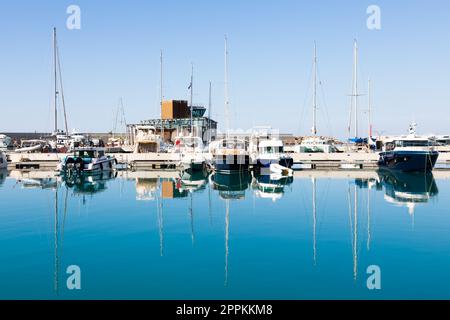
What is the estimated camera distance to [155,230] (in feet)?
69.1

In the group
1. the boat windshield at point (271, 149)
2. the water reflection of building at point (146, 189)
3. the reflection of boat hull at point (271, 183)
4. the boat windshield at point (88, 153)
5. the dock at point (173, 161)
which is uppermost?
the boat windshield at point (271, 149)

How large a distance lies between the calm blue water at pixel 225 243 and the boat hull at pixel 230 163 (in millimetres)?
11516

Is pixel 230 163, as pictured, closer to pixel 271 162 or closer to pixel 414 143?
pixel 271 162

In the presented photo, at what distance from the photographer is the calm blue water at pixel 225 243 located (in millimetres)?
12891

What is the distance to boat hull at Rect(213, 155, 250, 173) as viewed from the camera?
154 feet

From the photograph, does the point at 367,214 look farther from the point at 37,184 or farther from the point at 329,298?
the point at 37,184

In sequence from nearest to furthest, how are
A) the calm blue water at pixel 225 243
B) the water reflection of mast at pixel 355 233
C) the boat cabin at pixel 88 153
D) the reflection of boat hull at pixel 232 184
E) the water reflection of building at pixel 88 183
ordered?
the calm blue water at pixel 225 243, the water reflection of mast at pixel 355 233, the reflection of boat hull at pixel 232 184, the water reflection of building at pixel 88 183, the boat cabin at pixel 88 153

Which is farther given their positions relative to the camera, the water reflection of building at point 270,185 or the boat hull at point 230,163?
the boat hull at point 230,163

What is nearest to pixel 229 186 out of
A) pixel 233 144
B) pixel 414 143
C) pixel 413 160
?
pixel 233 144

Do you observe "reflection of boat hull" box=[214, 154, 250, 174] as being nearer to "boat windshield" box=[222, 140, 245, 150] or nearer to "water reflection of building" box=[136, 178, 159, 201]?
"boat windshield" box=[222, 140, 245, 150]

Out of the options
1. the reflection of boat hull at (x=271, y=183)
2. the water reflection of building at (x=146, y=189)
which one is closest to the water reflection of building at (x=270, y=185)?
the reflection of boat hull at (x=271, y=183)

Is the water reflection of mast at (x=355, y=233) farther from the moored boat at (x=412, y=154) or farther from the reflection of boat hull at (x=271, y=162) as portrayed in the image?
the moored boat at (x=412, y=154)

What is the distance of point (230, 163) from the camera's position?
1854 inches
